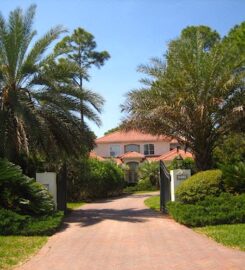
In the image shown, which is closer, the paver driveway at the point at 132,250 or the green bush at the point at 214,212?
the paver driveway at the point at 132,250

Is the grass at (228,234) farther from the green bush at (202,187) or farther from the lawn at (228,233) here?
the green bush at (202,187)

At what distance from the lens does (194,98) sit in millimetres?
18219

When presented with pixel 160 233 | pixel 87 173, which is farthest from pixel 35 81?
pixel 87 173

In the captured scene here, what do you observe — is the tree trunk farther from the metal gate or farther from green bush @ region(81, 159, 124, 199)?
green bush @ region(81, 159, 124, 199)

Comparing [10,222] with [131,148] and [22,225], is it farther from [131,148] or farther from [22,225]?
[131,148]

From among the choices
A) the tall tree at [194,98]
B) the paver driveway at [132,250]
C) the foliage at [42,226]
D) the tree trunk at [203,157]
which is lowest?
the paver driveway at [132,250]

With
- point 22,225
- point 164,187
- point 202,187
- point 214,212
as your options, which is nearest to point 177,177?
point 164,187

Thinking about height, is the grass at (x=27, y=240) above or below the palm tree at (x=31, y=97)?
below

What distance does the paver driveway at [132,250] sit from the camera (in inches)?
348

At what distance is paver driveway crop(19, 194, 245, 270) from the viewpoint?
8.85 meters

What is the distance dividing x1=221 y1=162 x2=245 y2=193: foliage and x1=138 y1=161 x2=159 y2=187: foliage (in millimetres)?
29628

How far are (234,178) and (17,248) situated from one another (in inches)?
298

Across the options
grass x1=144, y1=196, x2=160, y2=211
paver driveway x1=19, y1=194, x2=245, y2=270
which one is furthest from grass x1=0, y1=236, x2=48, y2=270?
grass x1=144, y1=196, x2=160, y2=211

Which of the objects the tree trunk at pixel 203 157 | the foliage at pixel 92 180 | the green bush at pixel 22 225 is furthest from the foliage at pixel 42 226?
the foliage at pixel 92 180
